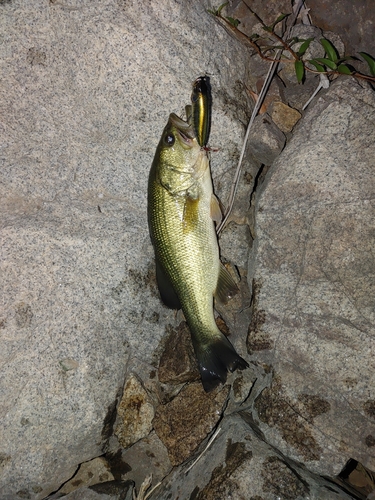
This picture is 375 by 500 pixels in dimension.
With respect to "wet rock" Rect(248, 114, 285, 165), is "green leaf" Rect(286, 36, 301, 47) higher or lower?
higher

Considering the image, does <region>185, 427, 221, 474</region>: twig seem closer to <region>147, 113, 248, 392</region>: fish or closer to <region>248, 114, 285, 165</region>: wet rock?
<region>147, 113, 248, 392</region>: fish

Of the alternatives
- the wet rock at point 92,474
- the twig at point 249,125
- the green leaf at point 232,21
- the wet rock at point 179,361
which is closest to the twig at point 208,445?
the wet rock at point 179,361

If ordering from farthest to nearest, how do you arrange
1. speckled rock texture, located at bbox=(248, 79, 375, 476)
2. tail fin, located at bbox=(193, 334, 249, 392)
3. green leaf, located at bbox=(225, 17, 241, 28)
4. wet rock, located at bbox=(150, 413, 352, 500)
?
green leaf, located at bbox=(225, 17, 241, 28) → tail fin, located at bbox=(193, 334, 249, 392) → speckled rock texture, located at bbox=(248, 79, 375, 476) → wet rock, located at bbox=(150, 413, 352, 500)

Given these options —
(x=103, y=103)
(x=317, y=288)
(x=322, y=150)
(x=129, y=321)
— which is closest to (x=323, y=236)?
(x=317, y=288)

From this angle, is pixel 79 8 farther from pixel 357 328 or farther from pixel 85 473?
pixel 85 473

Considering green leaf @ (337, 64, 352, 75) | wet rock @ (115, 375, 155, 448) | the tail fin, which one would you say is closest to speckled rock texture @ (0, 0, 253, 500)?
wet rock @ (115, 375, 155, 448)

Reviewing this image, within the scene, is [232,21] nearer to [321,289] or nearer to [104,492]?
[321,289]
